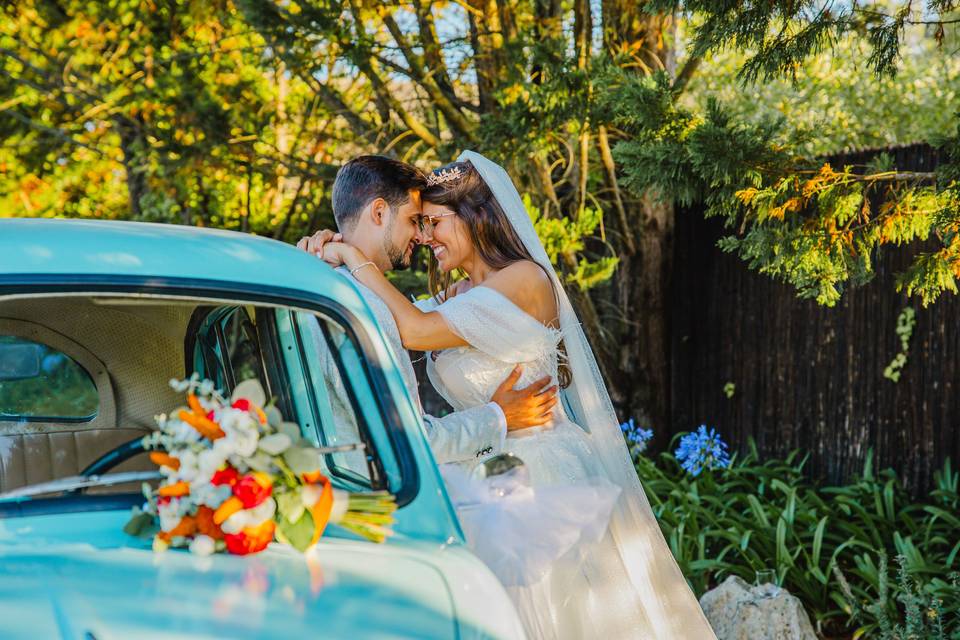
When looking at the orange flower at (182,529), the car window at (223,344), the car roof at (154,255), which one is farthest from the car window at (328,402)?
the orange flower at (182,529)

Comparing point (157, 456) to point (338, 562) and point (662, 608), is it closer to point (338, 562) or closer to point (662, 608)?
point (338, 562)

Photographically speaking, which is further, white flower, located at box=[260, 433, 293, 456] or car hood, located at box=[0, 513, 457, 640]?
white flower, located at box=[260, 433, 293, 456]

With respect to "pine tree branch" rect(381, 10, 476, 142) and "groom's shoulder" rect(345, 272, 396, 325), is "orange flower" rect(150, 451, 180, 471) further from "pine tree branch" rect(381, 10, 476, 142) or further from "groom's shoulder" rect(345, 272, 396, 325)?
"pine tree branch" rect(381, 10, 476, 142)

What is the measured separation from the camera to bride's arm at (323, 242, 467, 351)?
333 centimetres

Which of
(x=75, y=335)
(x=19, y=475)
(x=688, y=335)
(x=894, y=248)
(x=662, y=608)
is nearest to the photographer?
(x=19, y=475)

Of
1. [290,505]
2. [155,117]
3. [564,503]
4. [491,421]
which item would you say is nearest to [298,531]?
[290,505]

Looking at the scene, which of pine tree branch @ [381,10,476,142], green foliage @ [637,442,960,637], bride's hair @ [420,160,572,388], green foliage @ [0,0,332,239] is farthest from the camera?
green foliage @ [0,0,332,239]

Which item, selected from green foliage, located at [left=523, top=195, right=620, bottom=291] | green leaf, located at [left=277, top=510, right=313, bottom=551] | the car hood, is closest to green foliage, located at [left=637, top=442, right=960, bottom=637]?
green foliage, located at [left=523, top=195, right=620, bottom=291]

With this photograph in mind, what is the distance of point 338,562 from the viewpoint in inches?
79.4

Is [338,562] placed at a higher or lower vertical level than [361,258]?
lower

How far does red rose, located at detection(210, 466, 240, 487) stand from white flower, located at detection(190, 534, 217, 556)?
10 centimetres

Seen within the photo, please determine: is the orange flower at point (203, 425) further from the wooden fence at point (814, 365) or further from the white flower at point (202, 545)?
the wooden fence at point (814, 365)

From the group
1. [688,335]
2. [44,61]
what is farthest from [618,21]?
[44,61]

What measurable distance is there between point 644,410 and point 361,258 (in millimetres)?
4425
